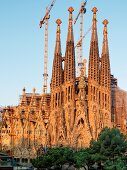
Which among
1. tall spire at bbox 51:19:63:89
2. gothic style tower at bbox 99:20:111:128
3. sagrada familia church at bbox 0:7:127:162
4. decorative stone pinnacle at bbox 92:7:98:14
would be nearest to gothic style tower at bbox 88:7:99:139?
sagrada familia church at bbox 0:7:127:162

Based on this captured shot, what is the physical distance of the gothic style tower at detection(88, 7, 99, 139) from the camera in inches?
2427

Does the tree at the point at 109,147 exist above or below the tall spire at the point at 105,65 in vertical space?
below

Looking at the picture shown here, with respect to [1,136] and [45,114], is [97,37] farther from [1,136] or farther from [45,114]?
[1,136]

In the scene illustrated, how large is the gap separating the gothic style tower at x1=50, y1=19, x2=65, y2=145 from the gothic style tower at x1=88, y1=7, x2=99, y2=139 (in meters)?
4.76

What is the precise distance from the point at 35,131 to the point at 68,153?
25759 mm

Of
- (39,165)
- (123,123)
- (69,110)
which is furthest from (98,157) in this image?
(123,123)

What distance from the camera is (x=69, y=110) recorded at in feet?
207

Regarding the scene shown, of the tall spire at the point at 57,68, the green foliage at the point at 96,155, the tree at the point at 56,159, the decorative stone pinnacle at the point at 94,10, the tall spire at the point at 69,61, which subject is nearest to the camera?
the green foliage at the point at 96,155

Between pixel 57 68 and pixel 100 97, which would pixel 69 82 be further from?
pixel 100 97

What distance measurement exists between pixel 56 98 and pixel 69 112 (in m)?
4.12

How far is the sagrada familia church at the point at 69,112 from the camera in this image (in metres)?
62.0

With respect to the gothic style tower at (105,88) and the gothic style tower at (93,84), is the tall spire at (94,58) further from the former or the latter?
the gothic style tower at (105,88)

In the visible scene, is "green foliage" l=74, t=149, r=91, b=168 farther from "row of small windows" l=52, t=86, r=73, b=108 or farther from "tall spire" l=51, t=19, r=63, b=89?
"tall spire" l=51, t=19, r=63, b=89

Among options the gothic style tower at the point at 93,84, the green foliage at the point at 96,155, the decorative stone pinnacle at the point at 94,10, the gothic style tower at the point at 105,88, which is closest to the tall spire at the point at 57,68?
the gothic style tower at the point at 93,84
